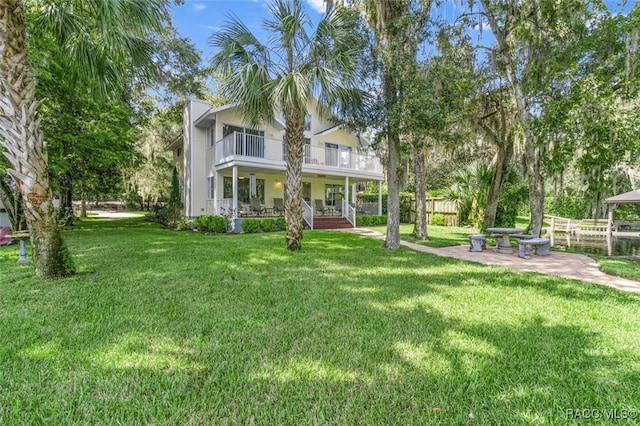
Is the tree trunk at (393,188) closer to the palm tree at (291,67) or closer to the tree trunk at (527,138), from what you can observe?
the palm tree at (291,67)

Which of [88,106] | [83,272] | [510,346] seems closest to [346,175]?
[88,106]

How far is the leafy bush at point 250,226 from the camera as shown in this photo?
44.6 feet

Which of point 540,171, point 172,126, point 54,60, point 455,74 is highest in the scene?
point 172,126

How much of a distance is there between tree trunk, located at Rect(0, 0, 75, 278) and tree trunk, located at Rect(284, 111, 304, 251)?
484 centimetres

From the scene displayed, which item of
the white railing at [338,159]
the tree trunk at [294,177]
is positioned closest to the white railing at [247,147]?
the white railing at [338,159]

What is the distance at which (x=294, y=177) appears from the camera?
8.22m

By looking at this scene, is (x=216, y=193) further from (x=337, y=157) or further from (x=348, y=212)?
(x=348, y=212)

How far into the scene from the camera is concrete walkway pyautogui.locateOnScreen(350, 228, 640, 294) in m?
5.84

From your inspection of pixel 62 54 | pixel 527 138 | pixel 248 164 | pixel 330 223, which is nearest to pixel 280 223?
pixel 330 223

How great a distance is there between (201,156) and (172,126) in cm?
1028

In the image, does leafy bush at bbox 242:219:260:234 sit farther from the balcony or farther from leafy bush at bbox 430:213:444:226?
leafy bush at bbox 430:213:444:226

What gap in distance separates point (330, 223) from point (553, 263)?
10194 mm

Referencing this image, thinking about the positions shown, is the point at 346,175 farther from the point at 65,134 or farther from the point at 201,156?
the point at 65,134

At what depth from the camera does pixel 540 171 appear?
9484 mm
